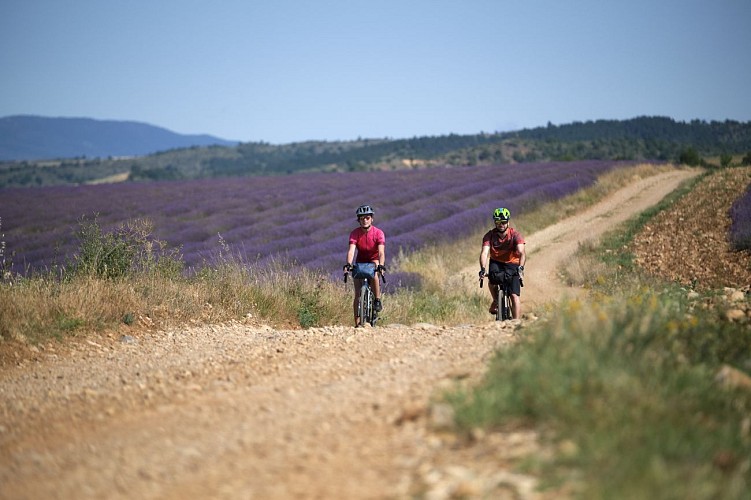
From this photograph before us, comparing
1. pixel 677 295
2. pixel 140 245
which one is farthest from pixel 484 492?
pixel 140 245

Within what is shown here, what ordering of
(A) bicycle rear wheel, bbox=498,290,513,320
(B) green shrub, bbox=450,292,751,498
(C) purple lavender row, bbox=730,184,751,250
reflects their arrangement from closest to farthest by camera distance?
(B) green shrub, bbox=450,292,751,498 < (A) bicycle rear wheel, bbox=498,290,513,320 < (C) purple lavender row, bbox=730,184,751,250

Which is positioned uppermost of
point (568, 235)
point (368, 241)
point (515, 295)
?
point (368, 241)

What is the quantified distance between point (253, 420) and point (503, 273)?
536 cm

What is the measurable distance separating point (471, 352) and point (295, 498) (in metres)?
2.94

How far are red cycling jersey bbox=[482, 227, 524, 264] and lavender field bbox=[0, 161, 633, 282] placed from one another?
388cm

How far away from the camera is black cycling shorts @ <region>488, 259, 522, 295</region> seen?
9188mm

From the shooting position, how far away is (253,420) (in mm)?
4492

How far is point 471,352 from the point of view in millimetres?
6023

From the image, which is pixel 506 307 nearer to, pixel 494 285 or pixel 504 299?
pixel 504 299

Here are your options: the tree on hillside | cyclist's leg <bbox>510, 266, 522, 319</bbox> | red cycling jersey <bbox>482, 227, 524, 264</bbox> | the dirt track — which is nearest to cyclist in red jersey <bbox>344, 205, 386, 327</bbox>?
red cycling jersey <bbox>482, 227, 524, 264</bbox>

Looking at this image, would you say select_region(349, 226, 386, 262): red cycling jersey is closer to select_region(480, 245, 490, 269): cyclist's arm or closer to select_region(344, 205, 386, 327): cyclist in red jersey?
select_region(344, 205, 386, 327): cyclist in red jersey

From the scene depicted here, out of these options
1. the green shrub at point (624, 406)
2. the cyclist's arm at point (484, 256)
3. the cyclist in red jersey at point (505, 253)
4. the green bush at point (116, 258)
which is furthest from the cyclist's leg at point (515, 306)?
the green bush at point (116, 258)

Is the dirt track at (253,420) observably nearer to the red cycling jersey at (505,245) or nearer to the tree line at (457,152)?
the red cycling jersey at (505,245)

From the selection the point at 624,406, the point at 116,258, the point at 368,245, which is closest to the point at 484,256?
the point at 368,245
